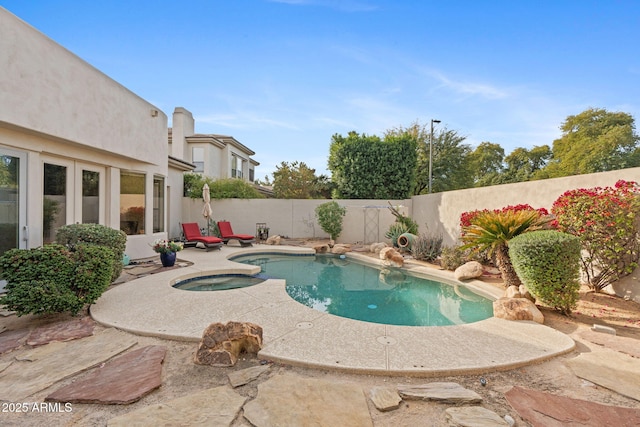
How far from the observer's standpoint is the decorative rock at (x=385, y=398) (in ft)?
8.49

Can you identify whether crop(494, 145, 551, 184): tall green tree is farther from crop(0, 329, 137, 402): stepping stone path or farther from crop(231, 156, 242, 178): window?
crop(0, 329, 137, 402): stepping stone path

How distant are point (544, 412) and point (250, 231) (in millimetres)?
15224

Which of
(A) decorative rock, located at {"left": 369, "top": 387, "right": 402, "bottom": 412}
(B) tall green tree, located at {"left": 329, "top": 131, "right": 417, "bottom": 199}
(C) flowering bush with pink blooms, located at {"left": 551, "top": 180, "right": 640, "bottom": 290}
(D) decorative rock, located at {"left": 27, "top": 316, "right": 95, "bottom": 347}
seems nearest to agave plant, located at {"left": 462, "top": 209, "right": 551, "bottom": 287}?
(C) flowering bush with pink blooms, located at {"left": 551, "top": 180, "right": 640, "bottom": 290}

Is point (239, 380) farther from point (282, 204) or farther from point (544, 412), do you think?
point (282, 204)

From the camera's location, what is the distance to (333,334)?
402 cm

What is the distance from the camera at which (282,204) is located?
16.7 metres

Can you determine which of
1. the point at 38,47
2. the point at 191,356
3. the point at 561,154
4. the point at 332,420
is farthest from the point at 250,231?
the point at 561,154

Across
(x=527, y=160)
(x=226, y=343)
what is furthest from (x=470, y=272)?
(x=527, y=160)

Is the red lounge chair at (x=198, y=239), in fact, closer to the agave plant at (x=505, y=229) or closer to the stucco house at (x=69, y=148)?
the stucco house at (x=69, y=148)

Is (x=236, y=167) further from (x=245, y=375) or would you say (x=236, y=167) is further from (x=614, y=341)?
(x=614, y=341)

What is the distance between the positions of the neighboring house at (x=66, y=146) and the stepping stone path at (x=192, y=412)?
5510mm

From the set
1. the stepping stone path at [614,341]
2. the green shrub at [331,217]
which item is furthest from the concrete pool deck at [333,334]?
the green shrub at [331,217]

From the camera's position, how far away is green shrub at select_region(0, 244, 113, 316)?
13.2 ft

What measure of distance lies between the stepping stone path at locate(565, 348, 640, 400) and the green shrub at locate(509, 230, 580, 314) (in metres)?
1.29
